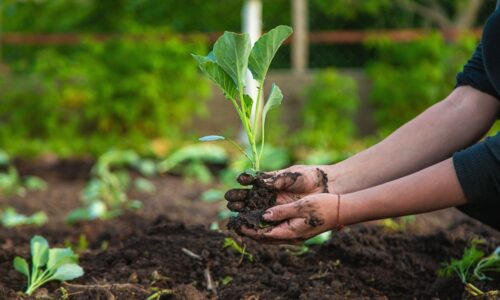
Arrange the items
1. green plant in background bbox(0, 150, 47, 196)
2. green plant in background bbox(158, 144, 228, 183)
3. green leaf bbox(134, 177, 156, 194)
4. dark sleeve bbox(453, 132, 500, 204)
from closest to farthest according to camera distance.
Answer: dark sleeve bbox(453, 132, 500, 204), green leaf bbox(134, 177, 156, 194), green plant in background bbox(0, 150, 47, 196), green plant in background bbox(158, 144, 228, 183)

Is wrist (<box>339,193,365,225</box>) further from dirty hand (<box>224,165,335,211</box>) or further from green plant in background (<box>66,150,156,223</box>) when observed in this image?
green plant in background (<box>66,150,156,223</box>)

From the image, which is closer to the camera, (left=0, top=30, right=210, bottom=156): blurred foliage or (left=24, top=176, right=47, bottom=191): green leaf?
(left=24, top=176, right=47, bottom=191): green leaf

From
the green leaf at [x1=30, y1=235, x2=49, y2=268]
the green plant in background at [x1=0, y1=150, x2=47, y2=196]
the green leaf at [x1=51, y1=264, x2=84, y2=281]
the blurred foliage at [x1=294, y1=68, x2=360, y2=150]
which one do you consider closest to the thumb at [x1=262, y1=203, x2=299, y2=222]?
the green leaf at [x1=51, y1=264, x2=84, y2=281]

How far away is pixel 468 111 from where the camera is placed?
7.61 feet

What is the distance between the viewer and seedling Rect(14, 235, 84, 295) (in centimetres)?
215

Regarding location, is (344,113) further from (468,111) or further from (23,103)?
(468,111)

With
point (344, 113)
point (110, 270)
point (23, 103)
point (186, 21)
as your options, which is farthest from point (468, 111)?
point (186, 21)

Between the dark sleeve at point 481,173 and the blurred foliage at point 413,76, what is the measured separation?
5285 millimetres

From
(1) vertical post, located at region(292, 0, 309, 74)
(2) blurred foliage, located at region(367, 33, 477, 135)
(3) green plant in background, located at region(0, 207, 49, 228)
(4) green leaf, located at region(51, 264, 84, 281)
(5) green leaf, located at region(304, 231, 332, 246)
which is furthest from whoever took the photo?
(1) vertical post, located at region(292, 0, 309, 74)

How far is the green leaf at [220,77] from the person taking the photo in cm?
200

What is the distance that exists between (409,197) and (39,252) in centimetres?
107

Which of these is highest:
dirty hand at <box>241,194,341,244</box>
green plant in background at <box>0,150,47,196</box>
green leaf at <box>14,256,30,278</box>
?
dirty hand at <box>241,194,341,244</box>

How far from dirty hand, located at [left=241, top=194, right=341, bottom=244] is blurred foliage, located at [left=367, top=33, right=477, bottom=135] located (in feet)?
17.4

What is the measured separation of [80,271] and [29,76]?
6.04m
